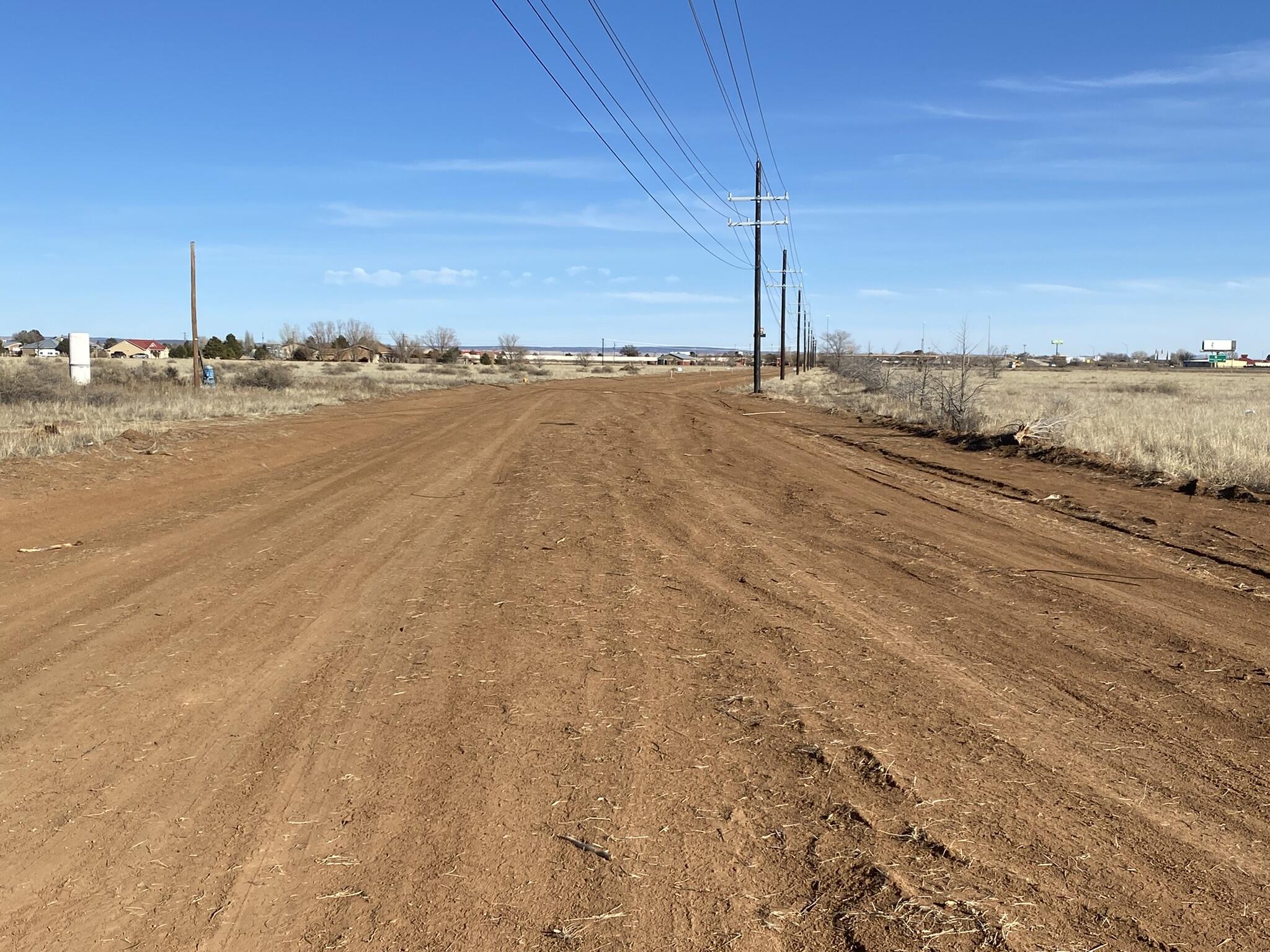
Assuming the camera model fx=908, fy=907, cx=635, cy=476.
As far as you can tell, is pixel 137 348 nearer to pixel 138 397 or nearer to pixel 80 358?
pixel 80 358

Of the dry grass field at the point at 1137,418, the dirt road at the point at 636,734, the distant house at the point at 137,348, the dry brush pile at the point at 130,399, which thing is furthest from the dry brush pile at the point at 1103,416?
the distant house at the point at 137,348

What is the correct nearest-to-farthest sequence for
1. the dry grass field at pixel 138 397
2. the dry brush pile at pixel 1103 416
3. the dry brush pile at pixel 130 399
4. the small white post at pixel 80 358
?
the dry brush pile at pixel 1103 416, the dry brush pile at pixel 130 399, the dry grass field at pixel 138 397, the small white post at pixel 80 358

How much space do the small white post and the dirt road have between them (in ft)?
110

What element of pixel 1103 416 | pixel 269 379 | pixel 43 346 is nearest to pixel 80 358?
pixel 269 379

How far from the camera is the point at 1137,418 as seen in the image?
25.8 metres

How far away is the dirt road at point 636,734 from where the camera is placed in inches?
140

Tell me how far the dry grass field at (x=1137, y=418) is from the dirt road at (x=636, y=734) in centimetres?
416

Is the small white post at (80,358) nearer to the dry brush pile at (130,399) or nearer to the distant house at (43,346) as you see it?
the dry brush pile at (130,399)

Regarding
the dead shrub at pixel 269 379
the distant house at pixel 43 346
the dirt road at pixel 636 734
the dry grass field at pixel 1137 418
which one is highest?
the distant house at pixel 43 346

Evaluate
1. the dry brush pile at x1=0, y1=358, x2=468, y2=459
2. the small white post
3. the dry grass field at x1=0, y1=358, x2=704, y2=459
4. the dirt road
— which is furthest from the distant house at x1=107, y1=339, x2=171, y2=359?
the dirt road

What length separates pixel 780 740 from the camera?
504 cm

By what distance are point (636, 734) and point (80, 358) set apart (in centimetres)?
4483

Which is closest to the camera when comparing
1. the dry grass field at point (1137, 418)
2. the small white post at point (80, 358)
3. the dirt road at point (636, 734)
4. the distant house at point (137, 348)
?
the dirt road at point (636, 734)

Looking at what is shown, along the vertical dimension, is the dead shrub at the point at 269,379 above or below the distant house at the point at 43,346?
below
